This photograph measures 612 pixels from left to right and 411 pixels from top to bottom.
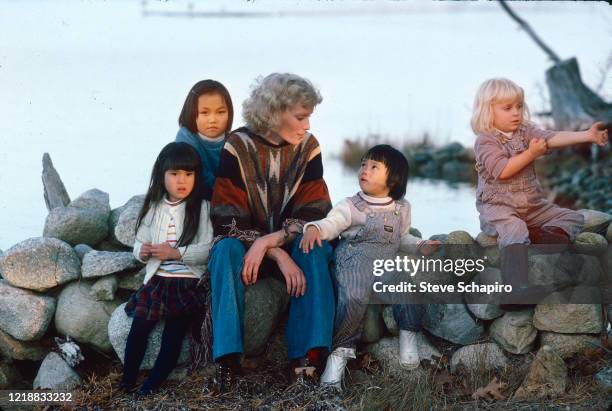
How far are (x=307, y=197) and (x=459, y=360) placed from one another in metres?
1.14

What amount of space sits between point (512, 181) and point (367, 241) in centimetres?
81

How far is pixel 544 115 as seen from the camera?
10.6m

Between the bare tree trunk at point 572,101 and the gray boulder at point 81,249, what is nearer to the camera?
the gray boulder at point 81,249

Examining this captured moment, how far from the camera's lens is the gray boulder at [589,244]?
15.1ft

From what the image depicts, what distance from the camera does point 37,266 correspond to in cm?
496

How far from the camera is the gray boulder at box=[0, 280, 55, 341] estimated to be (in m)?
4.96

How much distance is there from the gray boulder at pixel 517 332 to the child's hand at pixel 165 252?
1679 millimetres

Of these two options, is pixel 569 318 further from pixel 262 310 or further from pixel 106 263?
pixel 106 263

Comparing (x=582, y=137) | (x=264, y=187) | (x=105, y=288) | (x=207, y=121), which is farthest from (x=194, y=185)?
(x=582, y=137)

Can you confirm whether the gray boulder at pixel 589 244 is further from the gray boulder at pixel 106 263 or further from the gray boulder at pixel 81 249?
the gray boulder at pixel 81 249

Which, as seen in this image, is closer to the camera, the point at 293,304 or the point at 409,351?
the point at 293,304

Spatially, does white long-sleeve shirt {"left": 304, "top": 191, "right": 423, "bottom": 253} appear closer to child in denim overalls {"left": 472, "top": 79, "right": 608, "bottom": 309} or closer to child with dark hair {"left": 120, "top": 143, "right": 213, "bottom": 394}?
child in denim overalls {"left": 472, "top": 79, "right": 608, "bottom": 309}

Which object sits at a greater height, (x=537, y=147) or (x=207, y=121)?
(x=207, y=121)

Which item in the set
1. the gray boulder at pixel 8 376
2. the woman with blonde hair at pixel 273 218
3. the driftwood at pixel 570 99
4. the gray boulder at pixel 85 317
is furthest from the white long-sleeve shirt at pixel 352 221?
the driftwood at pixel 570 99
